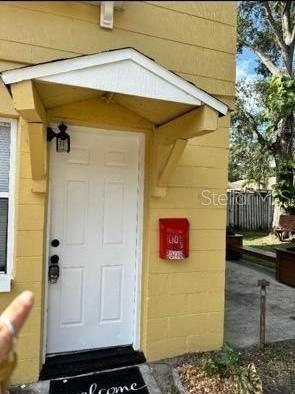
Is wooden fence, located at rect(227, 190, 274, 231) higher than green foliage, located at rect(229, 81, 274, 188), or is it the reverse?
green foliage, located at rect(229, 81, 274, 188)

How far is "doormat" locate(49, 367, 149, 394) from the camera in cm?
314

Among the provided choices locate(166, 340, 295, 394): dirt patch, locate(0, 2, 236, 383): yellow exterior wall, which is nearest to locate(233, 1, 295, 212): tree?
locate(0, 2, 236, 383): yellow exterior wall

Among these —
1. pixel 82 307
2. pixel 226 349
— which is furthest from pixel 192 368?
pixel 82 307

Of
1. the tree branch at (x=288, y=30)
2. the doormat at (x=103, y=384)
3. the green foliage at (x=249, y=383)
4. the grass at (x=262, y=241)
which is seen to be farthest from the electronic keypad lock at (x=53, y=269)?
the tree branch at (x=288, y=30)

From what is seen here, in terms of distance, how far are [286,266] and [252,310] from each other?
2.17 metres

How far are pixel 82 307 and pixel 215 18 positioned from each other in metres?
3.24

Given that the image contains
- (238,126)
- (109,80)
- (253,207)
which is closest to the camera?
(109,80)

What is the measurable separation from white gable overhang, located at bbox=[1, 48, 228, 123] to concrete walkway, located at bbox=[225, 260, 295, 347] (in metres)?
2.76

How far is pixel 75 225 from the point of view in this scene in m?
3.58

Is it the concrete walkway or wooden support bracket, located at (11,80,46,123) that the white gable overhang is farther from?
the concrete walkway

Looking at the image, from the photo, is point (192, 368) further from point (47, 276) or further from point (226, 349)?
point (47, 276)

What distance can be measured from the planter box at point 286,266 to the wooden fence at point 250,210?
8.87 m

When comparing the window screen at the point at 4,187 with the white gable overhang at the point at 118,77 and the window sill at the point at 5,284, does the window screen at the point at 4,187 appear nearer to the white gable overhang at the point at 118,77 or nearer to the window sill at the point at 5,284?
the window sill at the point at 5,284

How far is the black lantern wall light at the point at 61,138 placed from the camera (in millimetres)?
3375
